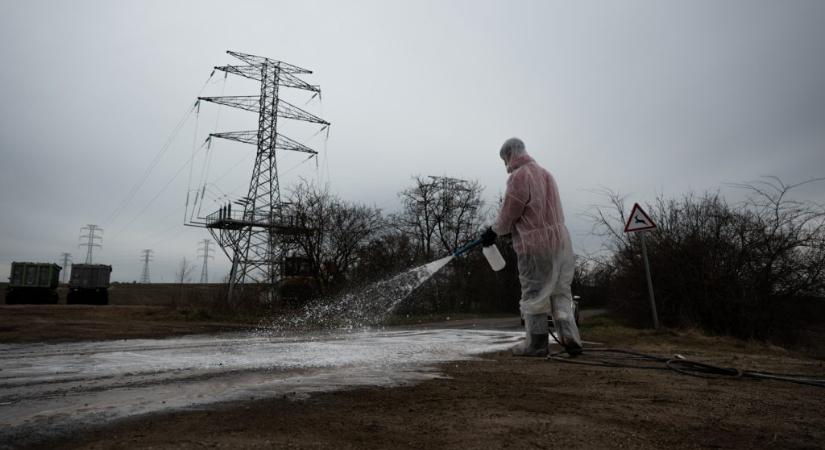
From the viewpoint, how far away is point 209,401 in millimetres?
3129

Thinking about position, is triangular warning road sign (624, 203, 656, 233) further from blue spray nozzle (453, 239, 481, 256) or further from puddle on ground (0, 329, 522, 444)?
puddle on ground (0, 329, 522, 444)

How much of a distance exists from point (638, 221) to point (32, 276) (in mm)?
34958

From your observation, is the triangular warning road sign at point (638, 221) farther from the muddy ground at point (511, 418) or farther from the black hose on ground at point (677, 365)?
the muddy ground at point (511, 418)

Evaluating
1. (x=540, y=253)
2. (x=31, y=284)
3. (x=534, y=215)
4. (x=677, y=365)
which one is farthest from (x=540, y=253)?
(x=31, y=284)

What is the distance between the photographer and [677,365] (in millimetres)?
5051

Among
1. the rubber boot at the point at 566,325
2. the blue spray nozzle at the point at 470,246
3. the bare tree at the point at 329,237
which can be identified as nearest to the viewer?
the rubber boot at the point at 566,325

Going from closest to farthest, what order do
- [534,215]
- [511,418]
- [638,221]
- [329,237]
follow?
[511,418]
[534,215]
[638,221]
[329,237]

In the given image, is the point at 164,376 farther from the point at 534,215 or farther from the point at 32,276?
the point at 32,276

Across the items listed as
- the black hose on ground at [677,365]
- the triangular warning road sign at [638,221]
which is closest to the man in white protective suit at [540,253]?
the black hose on ground at [677,365]

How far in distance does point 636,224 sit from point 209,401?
9.56 metres

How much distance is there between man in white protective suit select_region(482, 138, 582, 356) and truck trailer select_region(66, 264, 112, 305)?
33.4 m

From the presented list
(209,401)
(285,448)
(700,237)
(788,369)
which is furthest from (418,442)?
(700,237)

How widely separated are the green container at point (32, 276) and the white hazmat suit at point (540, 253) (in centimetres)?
3472

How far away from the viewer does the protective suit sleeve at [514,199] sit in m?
6.12
